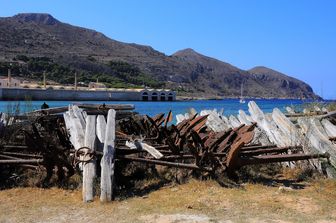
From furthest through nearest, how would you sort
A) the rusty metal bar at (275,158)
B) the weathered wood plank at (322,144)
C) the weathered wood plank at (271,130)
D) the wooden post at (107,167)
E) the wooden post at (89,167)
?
the weathered wood plank at (271,130)
the weathered wood plank at (322,144)
the rusty metal bar at (275,158)
the wooden post at (89,167)
the wooden post at (107,167)

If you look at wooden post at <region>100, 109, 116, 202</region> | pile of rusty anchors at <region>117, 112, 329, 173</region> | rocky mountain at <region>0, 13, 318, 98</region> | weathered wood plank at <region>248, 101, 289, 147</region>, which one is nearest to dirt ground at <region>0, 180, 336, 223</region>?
wooden post at <region>100, 109, 116, 202</region>

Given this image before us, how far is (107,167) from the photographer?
640 centimetres

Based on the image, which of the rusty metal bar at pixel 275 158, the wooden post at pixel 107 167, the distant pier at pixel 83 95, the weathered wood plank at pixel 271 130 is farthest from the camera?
the distant pier at pixel 83 95

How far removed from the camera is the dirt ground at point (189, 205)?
218 inches

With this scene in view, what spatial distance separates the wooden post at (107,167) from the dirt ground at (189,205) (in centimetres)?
15

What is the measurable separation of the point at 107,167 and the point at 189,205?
130cm

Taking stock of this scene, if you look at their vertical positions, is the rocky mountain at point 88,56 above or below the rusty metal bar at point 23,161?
above

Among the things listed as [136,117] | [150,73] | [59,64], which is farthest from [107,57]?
[136,117]

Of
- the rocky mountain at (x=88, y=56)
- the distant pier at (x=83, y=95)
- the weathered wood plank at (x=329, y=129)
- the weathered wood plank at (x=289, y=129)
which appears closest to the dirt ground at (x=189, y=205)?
the weathered wood plank at (x=289, y=129)

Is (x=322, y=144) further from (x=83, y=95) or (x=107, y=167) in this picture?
(x=83, y=95)

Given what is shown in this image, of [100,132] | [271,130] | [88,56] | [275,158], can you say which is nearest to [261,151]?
[275,158]

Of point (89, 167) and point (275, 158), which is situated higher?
point (275, 158)

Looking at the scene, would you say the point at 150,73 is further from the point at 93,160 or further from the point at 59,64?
the point at 93,160

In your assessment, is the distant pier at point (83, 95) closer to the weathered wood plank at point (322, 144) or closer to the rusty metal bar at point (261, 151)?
the weathered wood plank at point (322, 144)
